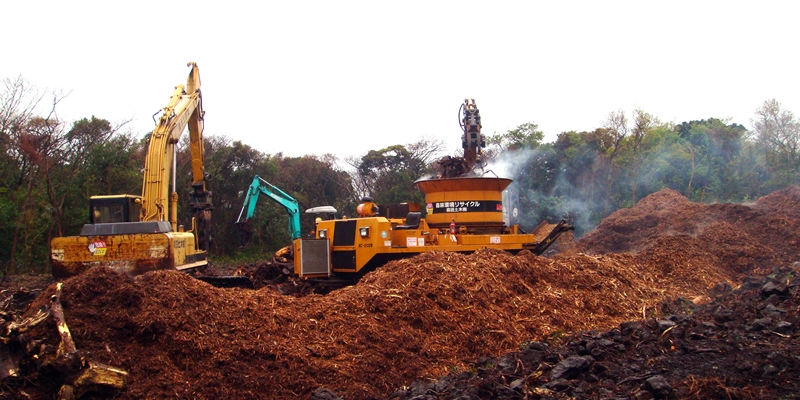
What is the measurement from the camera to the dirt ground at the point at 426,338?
5578mm

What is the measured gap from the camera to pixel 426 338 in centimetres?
722

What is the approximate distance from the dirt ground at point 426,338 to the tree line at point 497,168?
13430 mm

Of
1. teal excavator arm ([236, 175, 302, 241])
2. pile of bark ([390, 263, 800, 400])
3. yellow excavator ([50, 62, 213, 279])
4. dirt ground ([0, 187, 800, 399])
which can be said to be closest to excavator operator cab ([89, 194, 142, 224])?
yellow excavator ([50, 62, 213, 279])

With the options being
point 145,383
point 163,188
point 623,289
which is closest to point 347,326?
point 145,383

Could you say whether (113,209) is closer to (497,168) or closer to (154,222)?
(154,222)

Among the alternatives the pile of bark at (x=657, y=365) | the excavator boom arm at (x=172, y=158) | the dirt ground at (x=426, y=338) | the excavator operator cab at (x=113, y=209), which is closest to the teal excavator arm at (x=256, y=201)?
the excavator boom arm at (x=172, y=158)

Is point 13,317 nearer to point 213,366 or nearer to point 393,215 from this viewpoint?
point 213,366

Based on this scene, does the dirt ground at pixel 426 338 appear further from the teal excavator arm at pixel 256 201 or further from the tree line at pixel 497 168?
the tree line at pixel 497 168

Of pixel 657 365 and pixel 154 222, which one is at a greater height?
pixel 154 222

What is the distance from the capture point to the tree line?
70.6 feet

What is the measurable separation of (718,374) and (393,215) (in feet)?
25.8

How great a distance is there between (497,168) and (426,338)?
50.2 feet

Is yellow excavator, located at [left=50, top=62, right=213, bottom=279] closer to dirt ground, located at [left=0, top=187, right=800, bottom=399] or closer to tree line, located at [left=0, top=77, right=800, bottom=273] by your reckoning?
dirt ground, located at [left=0, top=187, right=800, bottom=399]

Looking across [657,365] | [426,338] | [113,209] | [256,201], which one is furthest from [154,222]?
[657,365]
